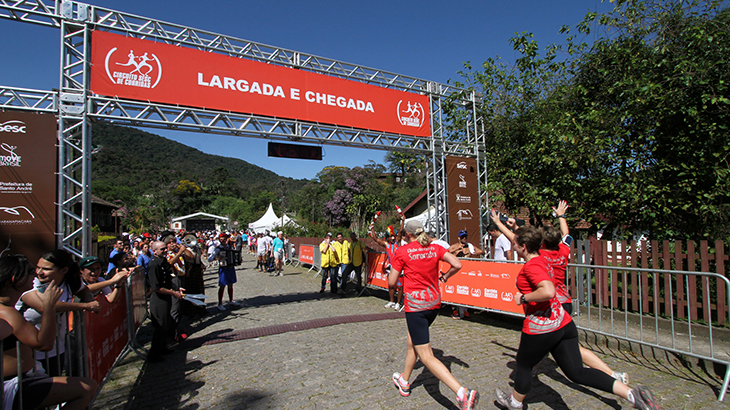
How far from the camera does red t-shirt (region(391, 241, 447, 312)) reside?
12.1ft

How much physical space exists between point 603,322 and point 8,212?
1055cm

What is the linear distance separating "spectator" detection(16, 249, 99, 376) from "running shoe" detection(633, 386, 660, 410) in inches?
177

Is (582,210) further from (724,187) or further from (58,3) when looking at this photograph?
(58,3)

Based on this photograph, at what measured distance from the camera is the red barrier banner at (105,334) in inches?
150

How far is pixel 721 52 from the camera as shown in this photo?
663cm

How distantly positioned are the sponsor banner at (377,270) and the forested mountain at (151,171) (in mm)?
7229

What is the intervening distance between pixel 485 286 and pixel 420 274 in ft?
12.1

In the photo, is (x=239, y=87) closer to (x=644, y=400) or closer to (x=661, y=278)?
(x=644, y=400)

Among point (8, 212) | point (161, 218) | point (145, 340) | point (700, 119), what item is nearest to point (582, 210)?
point (700, 119)

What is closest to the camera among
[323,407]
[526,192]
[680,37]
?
[323,407]

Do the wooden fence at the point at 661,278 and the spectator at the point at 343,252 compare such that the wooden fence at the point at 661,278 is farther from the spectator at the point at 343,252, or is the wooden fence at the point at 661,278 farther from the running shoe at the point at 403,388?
the spectator at the point at 343,252

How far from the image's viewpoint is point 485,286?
22.8 ft

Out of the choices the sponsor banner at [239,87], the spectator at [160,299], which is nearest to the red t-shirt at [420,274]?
the spectator at [160,299]

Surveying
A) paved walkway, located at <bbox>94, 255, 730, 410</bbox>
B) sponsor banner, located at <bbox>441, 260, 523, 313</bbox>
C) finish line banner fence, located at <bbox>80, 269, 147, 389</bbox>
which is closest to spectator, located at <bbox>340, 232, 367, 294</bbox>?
paved walkway, located at <bbox>94, 255, 730, 410</bbox>
